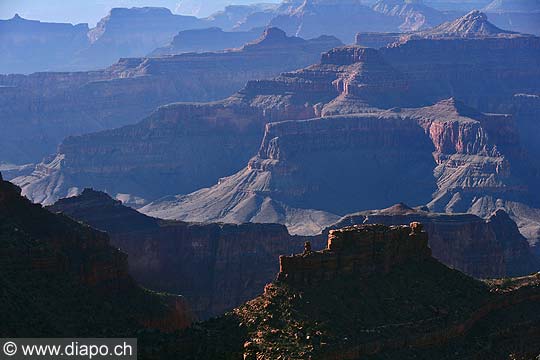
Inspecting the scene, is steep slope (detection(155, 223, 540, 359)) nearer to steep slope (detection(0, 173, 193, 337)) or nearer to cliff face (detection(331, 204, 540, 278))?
steep slope (detection(0, 173, 193, 337))

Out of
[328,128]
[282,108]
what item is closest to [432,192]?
[328,128]

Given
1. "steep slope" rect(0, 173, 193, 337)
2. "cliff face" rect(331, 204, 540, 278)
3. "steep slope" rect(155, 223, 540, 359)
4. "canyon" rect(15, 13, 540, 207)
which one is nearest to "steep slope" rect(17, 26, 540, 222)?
"canyon" rect(15, 13, 540, 207)

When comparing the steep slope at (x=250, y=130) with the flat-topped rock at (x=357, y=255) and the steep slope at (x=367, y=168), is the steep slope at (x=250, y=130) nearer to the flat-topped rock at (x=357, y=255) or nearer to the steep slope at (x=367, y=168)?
the steep slope at (x=367, y=168)

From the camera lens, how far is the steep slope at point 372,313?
140 ft

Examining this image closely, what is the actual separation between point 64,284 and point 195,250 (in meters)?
44.9

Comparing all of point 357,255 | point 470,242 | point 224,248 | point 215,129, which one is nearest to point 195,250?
point 224,248

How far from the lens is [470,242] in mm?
102625

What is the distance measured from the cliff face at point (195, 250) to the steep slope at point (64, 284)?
2260 cm

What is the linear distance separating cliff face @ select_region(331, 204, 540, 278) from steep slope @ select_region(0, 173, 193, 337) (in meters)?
39.7

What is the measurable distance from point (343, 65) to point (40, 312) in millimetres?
143990

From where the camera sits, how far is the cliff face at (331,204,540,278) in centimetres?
9944

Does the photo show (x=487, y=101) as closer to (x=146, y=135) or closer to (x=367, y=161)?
(x=367, y=161)

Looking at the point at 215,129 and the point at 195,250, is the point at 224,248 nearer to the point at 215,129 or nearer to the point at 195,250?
the point at 195,250

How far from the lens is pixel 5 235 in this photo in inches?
1989
